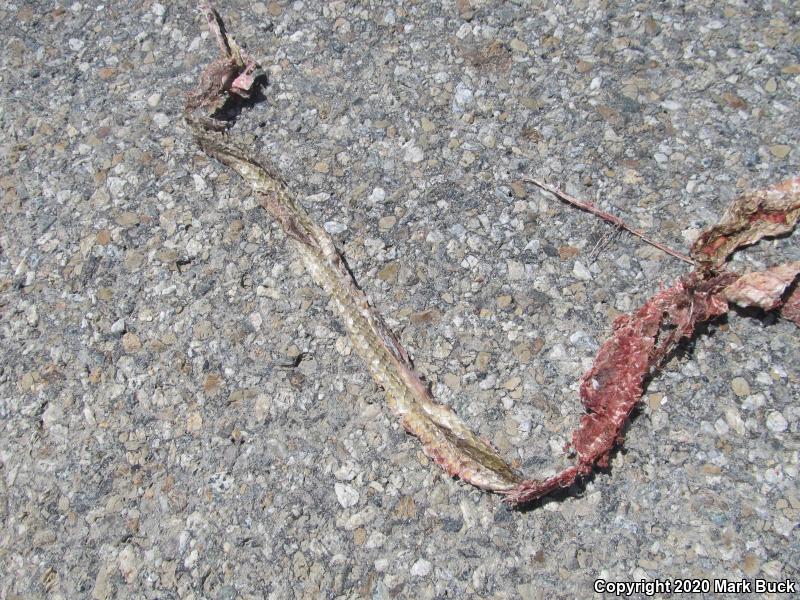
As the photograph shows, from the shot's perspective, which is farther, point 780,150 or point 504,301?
point 780,150

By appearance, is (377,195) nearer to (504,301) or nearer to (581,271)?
(504,301)

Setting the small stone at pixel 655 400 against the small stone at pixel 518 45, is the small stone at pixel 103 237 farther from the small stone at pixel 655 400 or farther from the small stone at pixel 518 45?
the small stone at pixel 655 400

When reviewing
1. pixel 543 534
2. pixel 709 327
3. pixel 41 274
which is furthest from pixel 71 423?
pixel 709 327

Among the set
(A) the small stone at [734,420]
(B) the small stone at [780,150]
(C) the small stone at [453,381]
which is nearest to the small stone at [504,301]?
(C) the small stone at [453,381]

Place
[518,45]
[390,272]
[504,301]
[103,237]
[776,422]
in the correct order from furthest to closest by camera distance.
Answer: [518,45] < [103,237] < [390,272] < [504,301] < [776,422]

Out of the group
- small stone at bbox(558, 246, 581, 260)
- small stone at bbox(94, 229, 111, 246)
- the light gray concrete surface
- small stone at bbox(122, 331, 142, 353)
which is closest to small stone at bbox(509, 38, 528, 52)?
the light gray concrete surface

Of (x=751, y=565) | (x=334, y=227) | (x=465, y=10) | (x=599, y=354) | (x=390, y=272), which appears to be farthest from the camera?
(x=465, y=10)

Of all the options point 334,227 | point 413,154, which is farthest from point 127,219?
point 413,154
